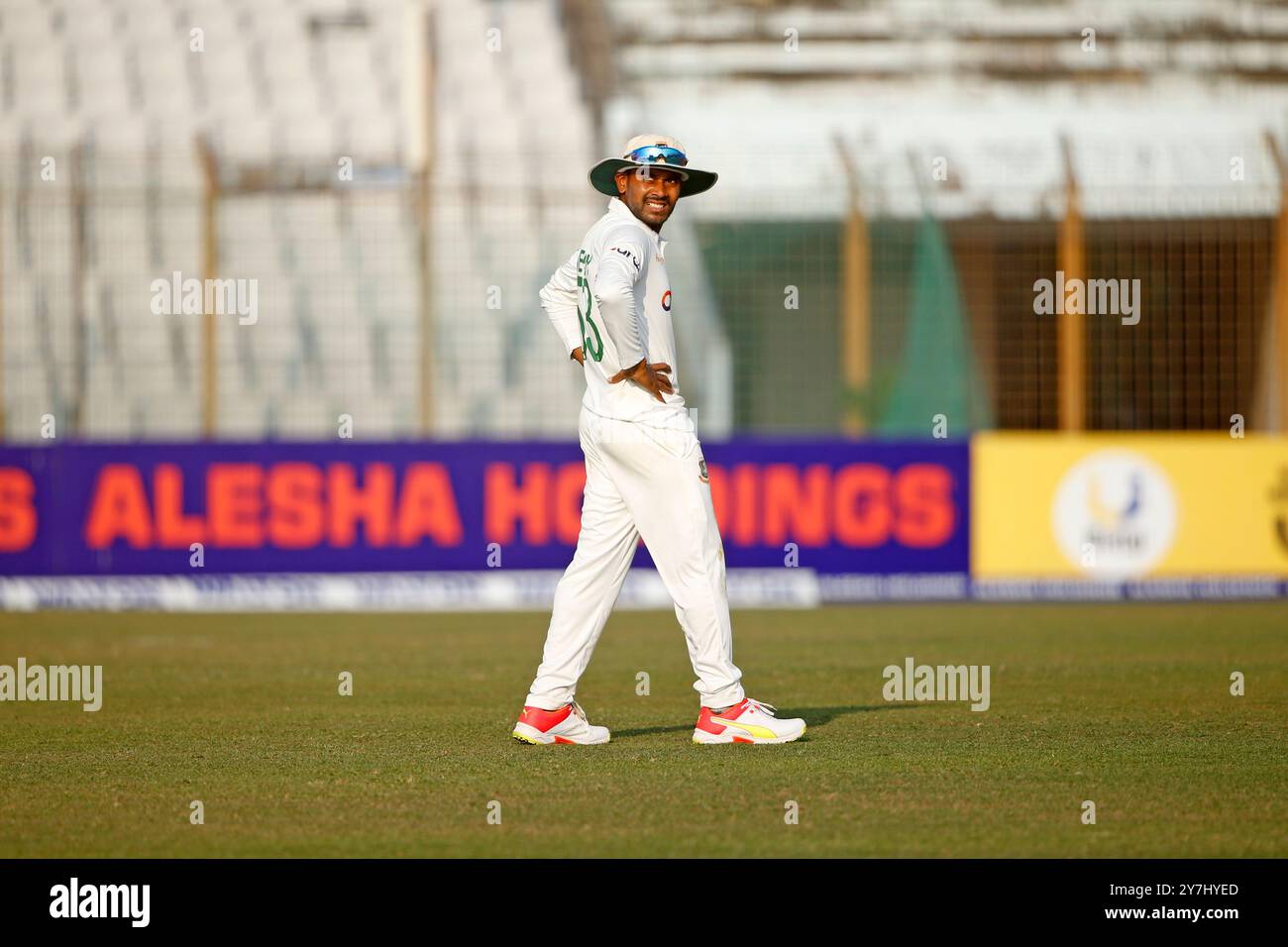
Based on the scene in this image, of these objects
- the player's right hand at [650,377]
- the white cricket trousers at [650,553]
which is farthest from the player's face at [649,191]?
the white cricket trousers at [650,553]

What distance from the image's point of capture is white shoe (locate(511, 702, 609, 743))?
767cm

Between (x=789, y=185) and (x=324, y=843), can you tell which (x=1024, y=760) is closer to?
(x=324, y=843)

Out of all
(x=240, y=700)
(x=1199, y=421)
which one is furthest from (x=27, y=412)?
(x=1199, y=421)

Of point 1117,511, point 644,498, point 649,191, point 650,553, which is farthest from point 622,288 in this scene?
point 1117,511

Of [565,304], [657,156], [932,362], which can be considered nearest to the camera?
[657,156]

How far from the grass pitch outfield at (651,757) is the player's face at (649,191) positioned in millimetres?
2060

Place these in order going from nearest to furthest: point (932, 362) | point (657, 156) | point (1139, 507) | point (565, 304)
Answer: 1. point (657, 156)
2. point (565, 304)
3. point (1139, 507)
4. point (932, 362)

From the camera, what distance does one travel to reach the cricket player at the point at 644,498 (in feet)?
24.6

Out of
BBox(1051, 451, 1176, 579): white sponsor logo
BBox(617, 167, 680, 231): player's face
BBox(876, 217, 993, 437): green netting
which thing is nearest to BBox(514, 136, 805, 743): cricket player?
BBox(617, 167, 680, 231): player's face

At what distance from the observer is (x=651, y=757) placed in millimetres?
7383

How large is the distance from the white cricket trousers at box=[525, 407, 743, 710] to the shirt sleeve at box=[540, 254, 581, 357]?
0.34m

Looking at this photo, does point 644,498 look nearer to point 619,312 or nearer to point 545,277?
point 619,312

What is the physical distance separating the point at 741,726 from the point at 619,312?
167 cm

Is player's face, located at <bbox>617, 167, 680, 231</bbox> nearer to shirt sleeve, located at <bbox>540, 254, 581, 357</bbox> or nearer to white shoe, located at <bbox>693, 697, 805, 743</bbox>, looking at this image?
shirt sleeve, located at <bbox>540, 254, 581, 357</bbox>
